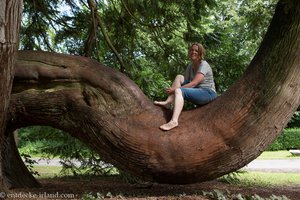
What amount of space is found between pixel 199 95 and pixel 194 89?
11 cm

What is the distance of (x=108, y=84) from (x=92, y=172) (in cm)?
584

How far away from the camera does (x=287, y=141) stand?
26.5 metres

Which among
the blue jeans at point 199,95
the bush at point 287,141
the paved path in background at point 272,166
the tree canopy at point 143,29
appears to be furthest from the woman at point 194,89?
the bush at point 287,141

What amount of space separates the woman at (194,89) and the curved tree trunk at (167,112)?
16 centimetres

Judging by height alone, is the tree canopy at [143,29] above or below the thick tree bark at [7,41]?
above

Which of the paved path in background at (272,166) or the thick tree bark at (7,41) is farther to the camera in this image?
the paved path in background at (272,166)

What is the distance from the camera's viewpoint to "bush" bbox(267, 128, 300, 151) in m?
26.1

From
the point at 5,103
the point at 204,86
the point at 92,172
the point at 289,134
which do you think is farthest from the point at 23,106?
the point at 289,134

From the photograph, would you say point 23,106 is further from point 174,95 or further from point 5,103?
point 174,95

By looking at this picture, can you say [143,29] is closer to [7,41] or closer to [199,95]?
[199,95]

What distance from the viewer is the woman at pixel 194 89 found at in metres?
5.38

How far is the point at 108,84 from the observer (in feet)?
18.1

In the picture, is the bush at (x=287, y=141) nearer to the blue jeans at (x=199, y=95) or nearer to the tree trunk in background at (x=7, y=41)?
the blue jeans at (x=199, y=95)

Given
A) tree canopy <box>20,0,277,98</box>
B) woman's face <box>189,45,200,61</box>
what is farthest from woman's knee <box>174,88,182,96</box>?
tree canopy <box>20,0,277,98</box>
